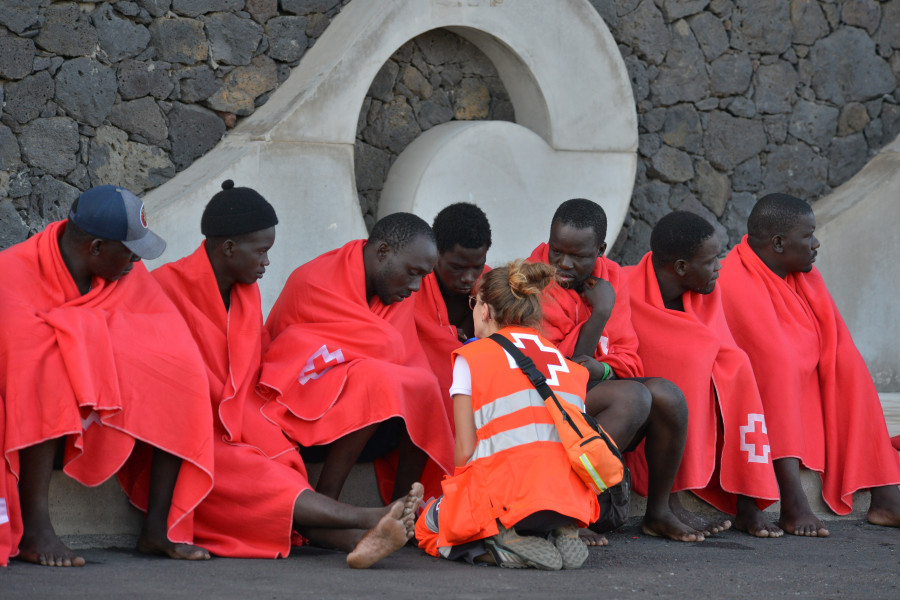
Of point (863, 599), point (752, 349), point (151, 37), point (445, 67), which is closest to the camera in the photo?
point (863, 599)

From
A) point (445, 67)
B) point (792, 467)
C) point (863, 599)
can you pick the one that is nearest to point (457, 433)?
point (863, 599)

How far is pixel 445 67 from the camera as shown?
7484 millimetres

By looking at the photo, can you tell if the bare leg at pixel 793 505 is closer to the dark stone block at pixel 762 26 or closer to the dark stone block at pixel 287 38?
the dark stone block at pixel 287 38

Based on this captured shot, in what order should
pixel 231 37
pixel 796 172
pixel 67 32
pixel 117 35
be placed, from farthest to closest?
pixel 796 172 < pixel 231 37 < pixel 117 35 < pixel 67 32

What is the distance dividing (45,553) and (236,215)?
57.5 inches

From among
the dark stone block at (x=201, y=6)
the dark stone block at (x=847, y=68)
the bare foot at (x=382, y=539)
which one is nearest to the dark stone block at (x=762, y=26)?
the dark stone block at (x=847, y=68)

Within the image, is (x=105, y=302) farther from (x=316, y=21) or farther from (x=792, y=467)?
(x=316, y=21)

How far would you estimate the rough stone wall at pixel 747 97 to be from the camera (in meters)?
8.26

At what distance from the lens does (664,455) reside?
15.0 ft

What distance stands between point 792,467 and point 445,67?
370 cm

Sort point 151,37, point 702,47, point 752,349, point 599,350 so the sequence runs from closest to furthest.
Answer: point 599,350 < point 752,349 < point 151,37 < point 702,47

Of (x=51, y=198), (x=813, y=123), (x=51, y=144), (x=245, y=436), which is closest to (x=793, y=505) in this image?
(x=245, y=436)

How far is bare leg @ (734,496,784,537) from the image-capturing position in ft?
15.8

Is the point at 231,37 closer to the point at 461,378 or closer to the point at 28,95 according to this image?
the point at 28,95
